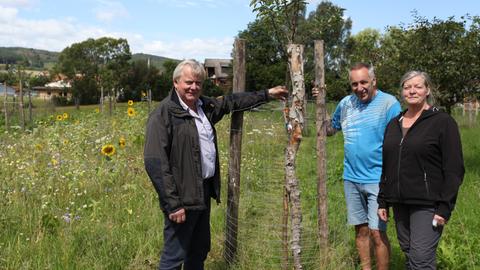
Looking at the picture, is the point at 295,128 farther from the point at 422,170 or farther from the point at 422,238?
the point at 422,238

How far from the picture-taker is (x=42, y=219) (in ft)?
14.5

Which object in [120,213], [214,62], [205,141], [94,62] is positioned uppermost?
[214,62]

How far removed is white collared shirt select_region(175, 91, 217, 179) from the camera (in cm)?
330

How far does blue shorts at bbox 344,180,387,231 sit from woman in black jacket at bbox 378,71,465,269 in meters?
0.47

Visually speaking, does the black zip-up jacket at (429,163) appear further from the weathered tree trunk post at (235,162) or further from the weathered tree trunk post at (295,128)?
the weathered tree trunk post at (235,162)

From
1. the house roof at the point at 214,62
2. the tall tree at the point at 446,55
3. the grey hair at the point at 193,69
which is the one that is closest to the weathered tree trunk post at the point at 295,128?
the grey hair at the point at 193,69

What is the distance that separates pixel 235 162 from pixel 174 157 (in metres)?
1.05

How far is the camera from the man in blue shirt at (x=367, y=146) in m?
3.60

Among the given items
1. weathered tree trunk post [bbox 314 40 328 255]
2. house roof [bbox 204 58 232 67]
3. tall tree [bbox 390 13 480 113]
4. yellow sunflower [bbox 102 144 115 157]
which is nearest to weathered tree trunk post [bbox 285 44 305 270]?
weathered tree trunk post [bbox 314 40 328 255]

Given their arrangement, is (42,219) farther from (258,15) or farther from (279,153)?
(279,153)

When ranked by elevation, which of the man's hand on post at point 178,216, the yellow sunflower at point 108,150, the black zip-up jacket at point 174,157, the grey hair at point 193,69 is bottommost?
the man's hand on post at point 178,216

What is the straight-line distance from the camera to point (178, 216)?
10.3 ft

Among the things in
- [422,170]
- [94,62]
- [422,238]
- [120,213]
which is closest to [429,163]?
[422,170]

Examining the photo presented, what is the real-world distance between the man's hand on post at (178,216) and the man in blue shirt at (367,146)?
1.43 metres
